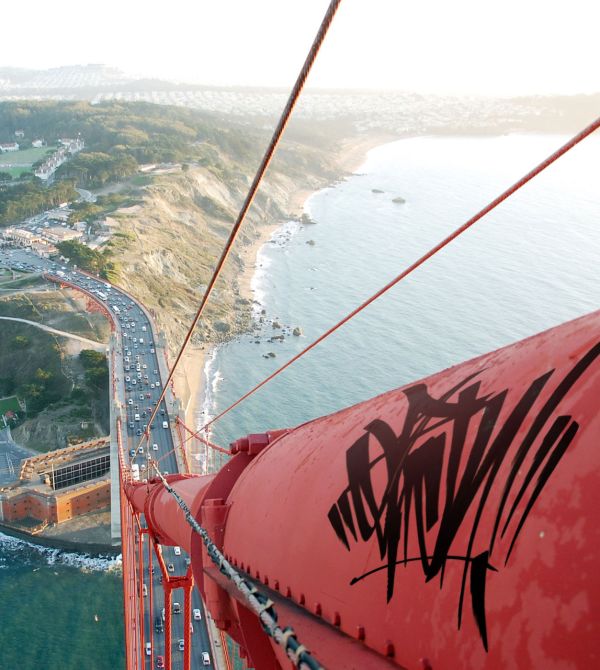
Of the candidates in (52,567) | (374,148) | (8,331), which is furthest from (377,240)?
(374,148)

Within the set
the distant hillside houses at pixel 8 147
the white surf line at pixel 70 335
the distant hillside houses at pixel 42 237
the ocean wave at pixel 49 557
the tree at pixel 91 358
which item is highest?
the distant hillside houses at pixel 8 147

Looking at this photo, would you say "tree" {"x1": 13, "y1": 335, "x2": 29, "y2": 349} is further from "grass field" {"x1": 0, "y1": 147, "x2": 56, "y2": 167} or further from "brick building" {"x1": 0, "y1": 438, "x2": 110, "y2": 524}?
"grass field" {"x1": 0, "y1": 147, "x2": 56, "y2": 167}

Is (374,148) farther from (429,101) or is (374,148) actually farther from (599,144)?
(429,101)

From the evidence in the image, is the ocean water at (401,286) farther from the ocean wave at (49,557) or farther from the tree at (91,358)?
the ocean wave at (49,557)

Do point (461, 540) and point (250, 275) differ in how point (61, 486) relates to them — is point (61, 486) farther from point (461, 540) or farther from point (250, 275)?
point (250, 275)

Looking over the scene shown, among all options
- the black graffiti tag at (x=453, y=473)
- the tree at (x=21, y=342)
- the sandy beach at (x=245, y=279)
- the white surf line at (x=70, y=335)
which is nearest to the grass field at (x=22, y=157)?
the sandy beach at (x=245, y=279)

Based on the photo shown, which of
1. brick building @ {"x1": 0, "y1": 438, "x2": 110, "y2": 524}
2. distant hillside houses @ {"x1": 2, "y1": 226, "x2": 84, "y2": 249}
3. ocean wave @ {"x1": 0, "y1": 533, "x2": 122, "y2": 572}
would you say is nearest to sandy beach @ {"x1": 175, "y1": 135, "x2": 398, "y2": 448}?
brick building @ {"x1": 0, "y1": 438, "x2": 110, "y2": 524}

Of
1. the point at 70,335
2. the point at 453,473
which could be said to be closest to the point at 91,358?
the point at 70,335
